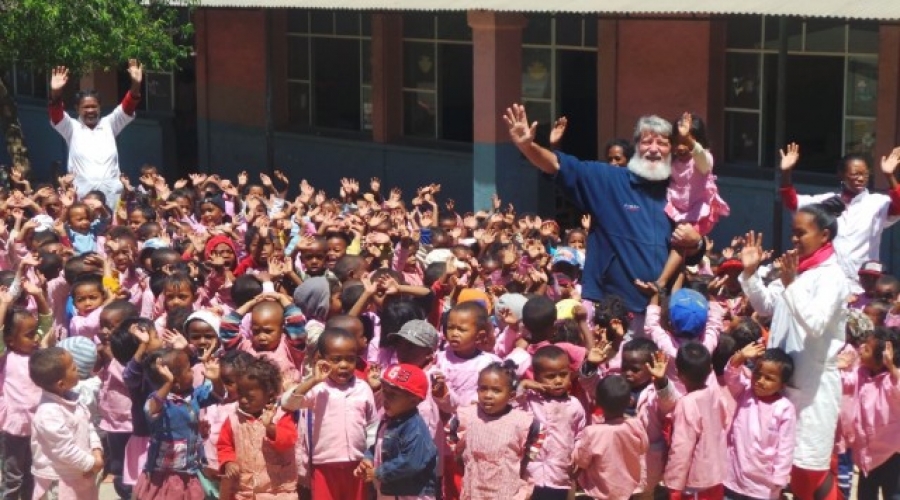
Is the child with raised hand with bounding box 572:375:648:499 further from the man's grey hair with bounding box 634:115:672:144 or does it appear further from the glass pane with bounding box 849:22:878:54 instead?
the glass pane with bounding box 849:22:878:54

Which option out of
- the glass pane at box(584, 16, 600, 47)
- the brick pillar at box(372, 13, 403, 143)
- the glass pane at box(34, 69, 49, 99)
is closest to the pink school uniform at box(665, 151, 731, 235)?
the glass pane at box(584, 16, 600, 47)

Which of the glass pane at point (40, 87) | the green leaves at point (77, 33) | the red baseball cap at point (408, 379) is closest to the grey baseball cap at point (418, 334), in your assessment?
the red baseball cap at point (408, 379)

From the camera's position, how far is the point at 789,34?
42.1ft

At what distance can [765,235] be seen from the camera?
40.5 ft

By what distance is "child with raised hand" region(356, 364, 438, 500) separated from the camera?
592 centimetres

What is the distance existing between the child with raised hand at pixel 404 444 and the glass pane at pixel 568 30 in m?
8.89

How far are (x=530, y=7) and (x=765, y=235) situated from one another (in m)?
2.67

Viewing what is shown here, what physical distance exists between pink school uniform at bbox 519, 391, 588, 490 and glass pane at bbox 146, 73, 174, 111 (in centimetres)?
1394

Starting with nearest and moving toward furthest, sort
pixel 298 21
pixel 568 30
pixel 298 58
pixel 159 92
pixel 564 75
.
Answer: pixel 568 30 → pixel 564 75 → pixel 298 21 → pixel 298 58 → pixel 159 92

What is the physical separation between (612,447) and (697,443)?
1.21 feet

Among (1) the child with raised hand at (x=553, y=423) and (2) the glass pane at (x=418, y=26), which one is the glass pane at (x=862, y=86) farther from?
(1) the child with raised hand at (x=553, y=423)

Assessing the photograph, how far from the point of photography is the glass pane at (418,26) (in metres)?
16.0

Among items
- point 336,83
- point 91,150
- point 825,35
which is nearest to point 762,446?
point 91,150

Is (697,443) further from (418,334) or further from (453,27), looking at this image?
(453,27)
